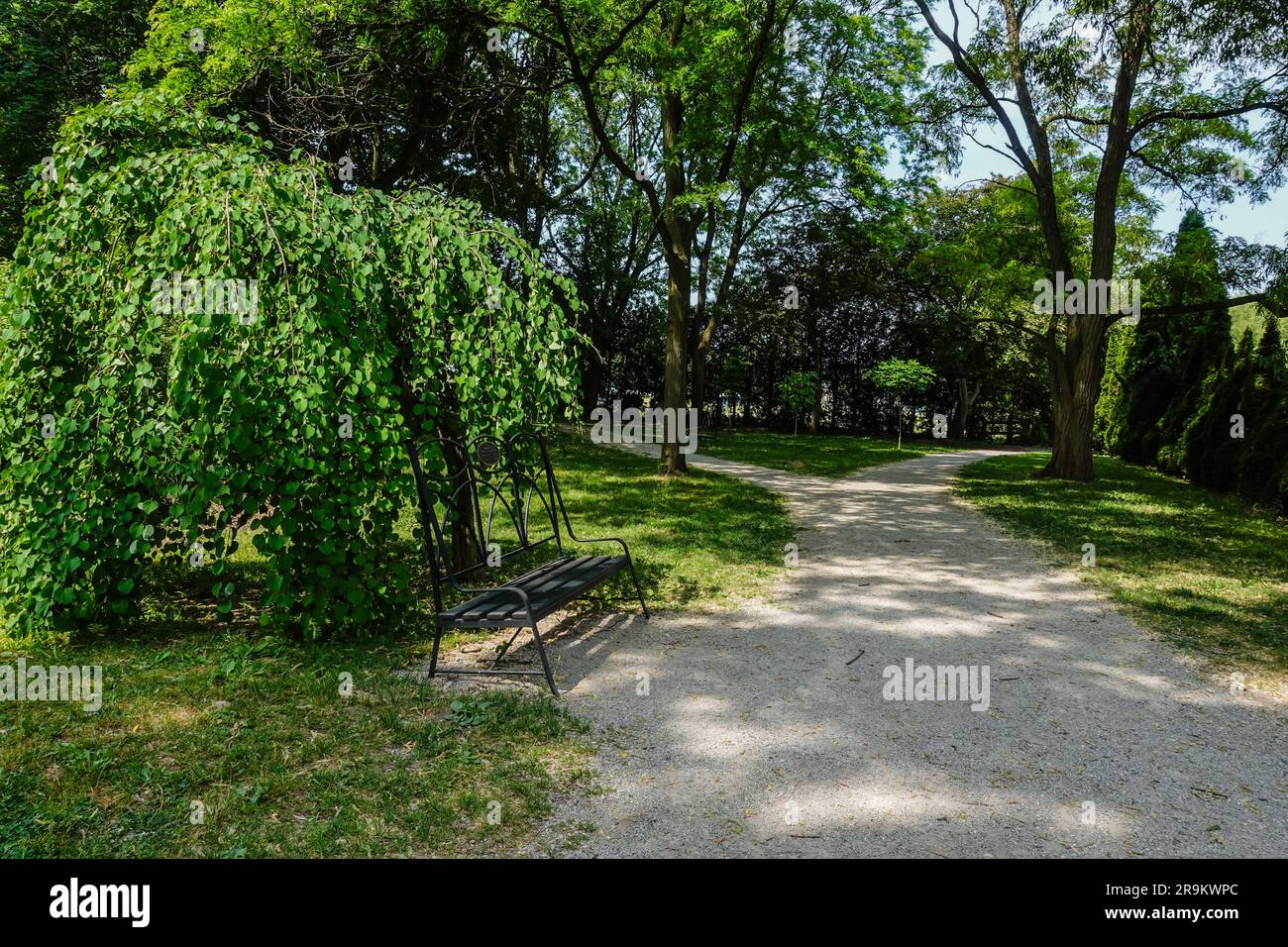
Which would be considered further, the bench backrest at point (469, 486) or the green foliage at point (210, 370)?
the bench backrest at point (469, 486)

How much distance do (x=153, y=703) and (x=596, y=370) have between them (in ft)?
75.1

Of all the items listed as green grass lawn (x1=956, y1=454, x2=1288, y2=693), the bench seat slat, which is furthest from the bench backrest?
green grass lawn (x1=956, y1=454, x2=1288, y2=693)

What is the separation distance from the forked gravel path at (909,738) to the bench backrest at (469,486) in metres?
1.05

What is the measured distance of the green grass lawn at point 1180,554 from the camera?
5598mm

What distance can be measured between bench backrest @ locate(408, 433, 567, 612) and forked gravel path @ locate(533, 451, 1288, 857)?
1048 millimetres

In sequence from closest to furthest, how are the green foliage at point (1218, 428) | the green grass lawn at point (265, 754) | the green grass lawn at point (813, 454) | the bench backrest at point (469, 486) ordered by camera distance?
the green grass lawn at point (265, 754)
the bench backrest at point (469, 486)
the green foliage at point (1218, 428)
the green grass lawn at point (813, 454)

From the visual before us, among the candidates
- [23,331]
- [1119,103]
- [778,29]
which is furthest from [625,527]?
[1119,103]

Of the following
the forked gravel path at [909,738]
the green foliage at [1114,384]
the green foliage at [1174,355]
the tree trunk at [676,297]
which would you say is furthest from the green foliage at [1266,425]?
the tree trunk at [676,297]

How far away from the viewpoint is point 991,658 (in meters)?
5.11

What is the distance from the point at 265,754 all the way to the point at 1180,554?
9100 mm

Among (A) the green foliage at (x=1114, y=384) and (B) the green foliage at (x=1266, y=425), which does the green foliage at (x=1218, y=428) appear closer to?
(B) the green foliage at (x=1266, y=425)

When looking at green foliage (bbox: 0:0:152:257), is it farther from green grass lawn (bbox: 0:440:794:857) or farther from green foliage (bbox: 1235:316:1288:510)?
green foliage (bbox: 1235:316:1288:510)

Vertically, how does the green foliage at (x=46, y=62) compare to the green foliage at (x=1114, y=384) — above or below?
above
